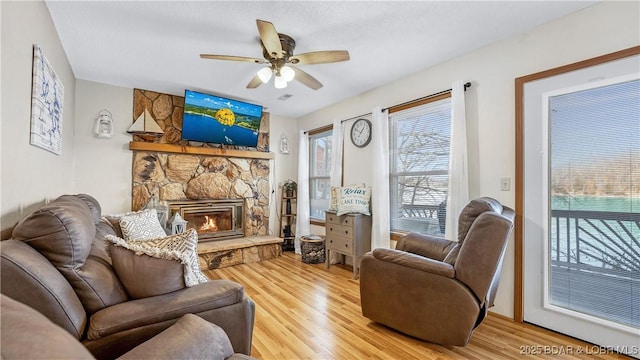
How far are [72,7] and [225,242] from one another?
9.97 feet

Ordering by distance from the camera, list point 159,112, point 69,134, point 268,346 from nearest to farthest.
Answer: point 268,346
point 69,134
point 159,112

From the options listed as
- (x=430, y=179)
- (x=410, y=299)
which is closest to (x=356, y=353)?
(x=410, y=299)

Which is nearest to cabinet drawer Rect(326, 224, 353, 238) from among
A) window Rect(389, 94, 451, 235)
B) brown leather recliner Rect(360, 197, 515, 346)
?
window Rect(389, 94, 451, 235)

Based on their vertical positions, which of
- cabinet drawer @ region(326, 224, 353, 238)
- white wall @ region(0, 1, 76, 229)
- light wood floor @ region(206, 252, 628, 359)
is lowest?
light wood floor @ region(206, 252, 628, 359)

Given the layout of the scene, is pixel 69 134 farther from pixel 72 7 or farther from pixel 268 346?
pixel 268 346

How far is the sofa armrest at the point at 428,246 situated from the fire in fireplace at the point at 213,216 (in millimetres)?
2807

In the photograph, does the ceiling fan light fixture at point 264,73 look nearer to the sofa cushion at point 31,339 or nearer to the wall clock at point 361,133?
the wall clock at point 361,133

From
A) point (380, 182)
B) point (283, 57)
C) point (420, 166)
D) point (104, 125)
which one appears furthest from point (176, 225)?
point (420, 166)

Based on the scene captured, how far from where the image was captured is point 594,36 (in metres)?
2.02

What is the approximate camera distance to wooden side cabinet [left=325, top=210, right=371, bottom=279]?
3502 mm

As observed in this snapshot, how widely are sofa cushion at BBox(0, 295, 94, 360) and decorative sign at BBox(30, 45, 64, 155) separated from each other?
5.23 ft

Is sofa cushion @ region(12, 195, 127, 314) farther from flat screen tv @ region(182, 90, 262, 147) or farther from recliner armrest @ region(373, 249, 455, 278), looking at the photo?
flat screen tv @ region(182, 90, 262, 147)

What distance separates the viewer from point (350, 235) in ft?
11.6

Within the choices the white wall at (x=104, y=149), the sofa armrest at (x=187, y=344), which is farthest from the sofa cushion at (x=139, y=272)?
the white wall at (x=104, y=149)
